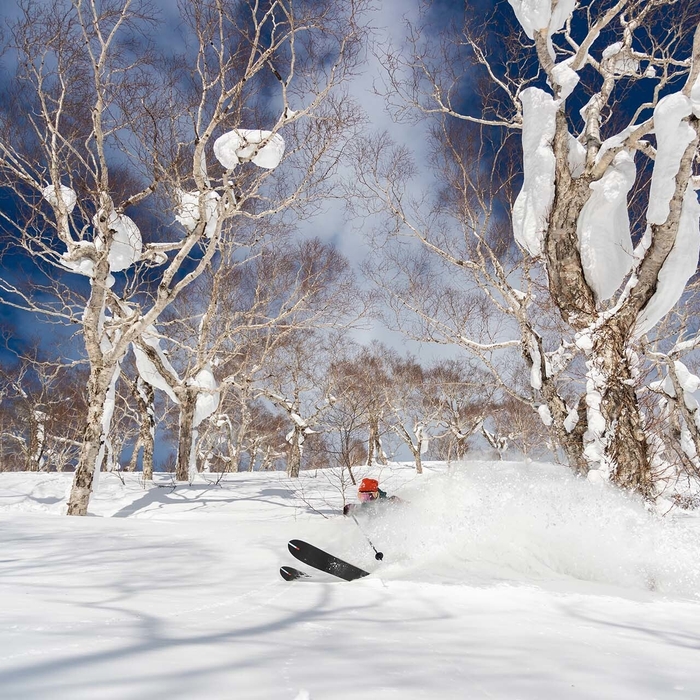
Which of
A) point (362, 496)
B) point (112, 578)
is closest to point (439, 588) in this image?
point (112, 578)

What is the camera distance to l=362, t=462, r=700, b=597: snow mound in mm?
3602

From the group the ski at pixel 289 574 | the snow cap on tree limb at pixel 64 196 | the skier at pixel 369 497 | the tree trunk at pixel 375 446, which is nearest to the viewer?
the ski at pixel 289 574

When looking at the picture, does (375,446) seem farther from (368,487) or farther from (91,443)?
(368,487)

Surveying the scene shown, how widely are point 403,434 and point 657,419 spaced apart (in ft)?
59.4

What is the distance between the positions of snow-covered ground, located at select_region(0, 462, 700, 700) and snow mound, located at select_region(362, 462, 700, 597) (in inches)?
0.6

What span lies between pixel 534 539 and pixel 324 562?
1.98 m

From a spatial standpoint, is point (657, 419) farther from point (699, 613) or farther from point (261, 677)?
point (261, 677)

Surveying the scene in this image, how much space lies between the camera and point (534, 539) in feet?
13.1

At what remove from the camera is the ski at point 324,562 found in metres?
3.27

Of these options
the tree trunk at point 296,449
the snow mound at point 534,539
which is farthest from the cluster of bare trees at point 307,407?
the snow mound at point 534,539

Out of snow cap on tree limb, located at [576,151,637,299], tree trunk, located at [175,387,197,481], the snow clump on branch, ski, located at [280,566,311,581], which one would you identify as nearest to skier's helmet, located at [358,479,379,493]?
ski, located at [280,566,311,581]

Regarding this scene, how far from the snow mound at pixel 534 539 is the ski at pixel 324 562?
1.07 ft

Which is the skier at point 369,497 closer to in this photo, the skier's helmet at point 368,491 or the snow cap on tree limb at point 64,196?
the skier's helmet at point 368,491

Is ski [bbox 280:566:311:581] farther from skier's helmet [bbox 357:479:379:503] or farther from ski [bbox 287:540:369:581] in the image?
skier's helmet [bbox 357:479:379:503]
